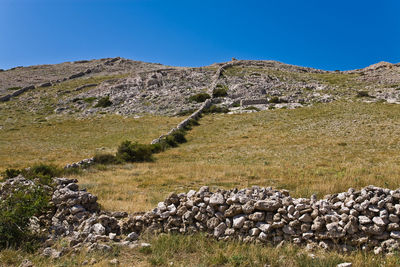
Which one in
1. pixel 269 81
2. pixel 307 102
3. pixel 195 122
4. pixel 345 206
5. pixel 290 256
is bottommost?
pixel 290 256

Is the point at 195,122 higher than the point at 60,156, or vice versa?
the point at 195,122

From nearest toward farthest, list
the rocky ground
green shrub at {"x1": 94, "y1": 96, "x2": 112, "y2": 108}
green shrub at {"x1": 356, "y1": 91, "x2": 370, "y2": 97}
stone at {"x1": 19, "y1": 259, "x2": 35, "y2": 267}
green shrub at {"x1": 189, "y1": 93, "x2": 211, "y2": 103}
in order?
1. stone at {"x1": 19, "y1": 259, "x2": 35, "y2": 267}
2. green shrub at {"x1": 356, "y1": 91, "x2": 370, "y2": 97}
3. the rocky ground
4. green shrub at {"x1": 189, "y1": 93, "x2": 211, "y2": 103}
5. green shrub at {"x1": 94, "y1": 96, "x2": 112, "y2": 108}

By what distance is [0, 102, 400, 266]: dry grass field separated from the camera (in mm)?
6109

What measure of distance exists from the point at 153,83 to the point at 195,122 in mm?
29262

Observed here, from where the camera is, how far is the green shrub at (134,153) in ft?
67.5

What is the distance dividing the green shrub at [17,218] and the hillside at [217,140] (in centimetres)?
54

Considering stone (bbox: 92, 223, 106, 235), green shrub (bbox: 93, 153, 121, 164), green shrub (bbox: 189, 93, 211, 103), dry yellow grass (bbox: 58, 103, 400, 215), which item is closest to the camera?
stone (bbox: 92, 223, 106, 235)

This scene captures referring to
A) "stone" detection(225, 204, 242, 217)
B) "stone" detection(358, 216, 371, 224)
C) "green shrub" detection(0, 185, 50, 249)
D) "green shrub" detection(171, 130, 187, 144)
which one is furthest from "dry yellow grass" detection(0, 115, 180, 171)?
"stone" detection(358, 216, 371, 224)

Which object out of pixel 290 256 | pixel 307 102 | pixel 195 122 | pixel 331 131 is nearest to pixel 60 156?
pixel 195 122

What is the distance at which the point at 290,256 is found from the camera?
19.1 ft

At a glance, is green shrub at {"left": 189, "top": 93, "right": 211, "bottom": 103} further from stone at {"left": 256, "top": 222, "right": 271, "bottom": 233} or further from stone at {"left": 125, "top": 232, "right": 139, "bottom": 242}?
stone at {"left": 256, "top": 222, "right": 271, "bottom": 233}

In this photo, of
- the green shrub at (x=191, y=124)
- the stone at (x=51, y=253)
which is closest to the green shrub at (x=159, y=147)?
the green shrub at (x=191, y=124)

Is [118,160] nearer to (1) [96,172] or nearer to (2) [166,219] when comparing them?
(1) [96,172]

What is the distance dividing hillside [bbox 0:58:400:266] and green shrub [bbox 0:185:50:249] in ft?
1.77
